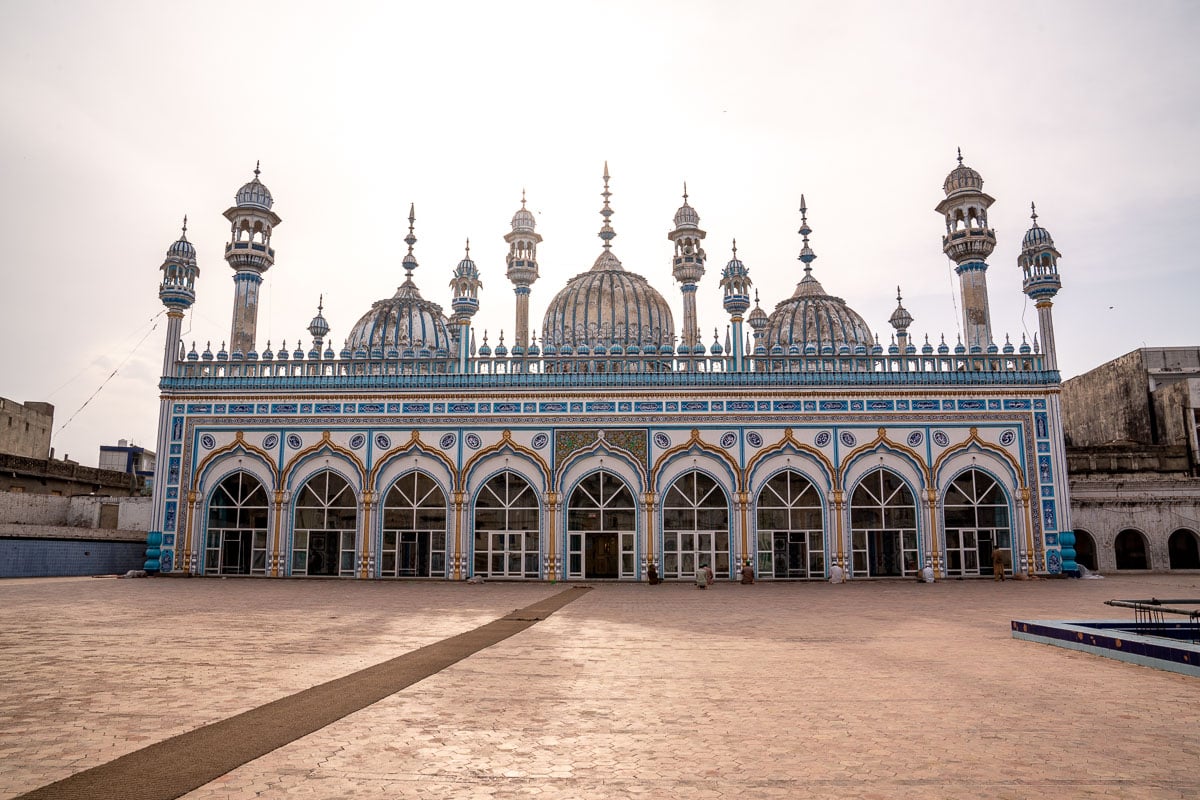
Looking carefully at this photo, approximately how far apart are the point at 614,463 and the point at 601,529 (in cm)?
209

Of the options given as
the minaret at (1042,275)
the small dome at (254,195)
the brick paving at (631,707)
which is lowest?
the brick paving at (631,707)

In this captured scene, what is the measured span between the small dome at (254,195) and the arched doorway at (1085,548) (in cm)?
3248

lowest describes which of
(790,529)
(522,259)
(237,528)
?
(790,529)

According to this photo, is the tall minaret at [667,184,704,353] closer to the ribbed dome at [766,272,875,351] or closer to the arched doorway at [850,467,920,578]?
the ribbed dome at [766,272,875,351]

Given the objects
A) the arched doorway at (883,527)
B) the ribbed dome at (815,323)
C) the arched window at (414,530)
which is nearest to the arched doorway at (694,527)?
the arched doorway at (883,527)

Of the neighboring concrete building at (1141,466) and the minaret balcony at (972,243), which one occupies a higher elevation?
the minaret balcony at (972,243)

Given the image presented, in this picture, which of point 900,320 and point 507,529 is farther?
point 900,320

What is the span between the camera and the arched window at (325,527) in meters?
26.9

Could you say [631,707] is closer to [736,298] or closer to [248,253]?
[736,298]

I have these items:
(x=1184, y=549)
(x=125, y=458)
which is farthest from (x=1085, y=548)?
(x=125, y=458)

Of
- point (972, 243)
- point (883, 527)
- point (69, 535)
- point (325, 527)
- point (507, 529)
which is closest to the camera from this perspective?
point (883, 527)

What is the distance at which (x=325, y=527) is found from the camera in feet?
88.8

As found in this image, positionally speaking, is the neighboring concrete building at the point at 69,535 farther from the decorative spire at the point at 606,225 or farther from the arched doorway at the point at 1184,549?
the arched doorway at the point at 1184,549

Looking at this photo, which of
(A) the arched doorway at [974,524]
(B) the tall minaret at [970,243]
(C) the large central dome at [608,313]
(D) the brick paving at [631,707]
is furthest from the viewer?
(C) the large central dome at [608,313]
